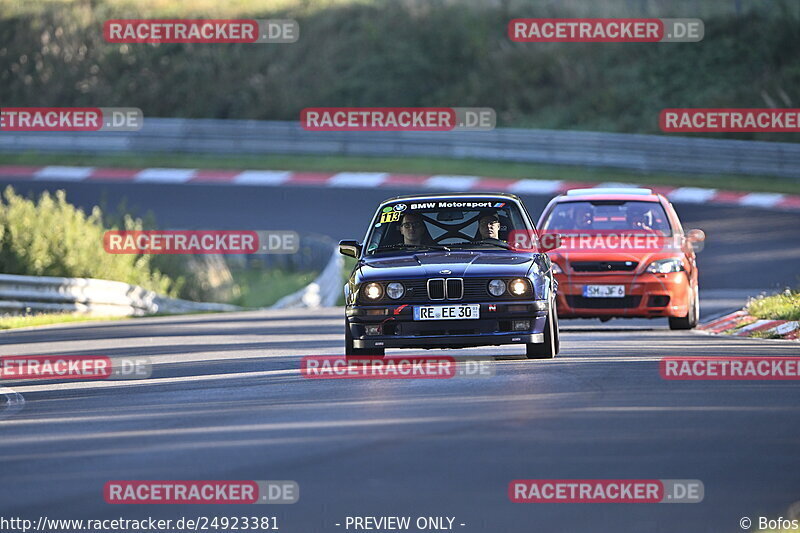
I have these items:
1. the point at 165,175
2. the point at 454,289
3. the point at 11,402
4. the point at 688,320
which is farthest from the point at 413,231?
the point at 165,175

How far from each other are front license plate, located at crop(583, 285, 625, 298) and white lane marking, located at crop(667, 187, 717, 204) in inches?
683

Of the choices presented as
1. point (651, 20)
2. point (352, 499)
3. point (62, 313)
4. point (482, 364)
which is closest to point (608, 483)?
point (352, 499)

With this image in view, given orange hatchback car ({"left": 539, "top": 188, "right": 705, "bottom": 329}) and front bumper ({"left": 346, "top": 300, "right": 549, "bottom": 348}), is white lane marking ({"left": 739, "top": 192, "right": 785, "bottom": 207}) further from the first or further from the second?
front bumper ({"left": 346, "top": 300, "right": 549, "bottom": 348})

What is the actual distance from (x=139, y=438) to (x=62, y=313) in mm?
15334

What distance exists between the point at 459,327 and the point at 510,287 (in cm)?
55

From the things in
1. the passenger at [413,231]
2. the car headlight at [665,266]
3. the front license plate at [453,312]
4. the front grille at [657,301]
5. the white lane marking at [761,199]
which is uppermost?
the white lane marking at [761,199]

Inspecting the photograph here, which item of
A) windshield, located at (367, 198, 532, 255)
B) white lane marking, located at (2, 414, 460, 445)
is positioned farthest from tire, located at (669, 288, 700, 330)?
white lane marking, located at (2, 414, 460, 445)

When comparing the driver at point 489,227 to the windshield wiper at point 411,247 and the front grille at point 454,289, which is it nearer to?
the windshield wiper at point 411,247

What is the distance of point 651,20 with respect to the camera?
149 feet

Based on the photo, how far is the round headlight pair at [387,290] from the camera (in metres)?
13.7

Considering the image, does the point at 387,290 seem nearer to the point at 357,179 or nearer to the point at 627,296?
the point at 627,296

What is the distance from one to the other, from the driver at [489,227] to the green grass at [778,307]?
171 inches

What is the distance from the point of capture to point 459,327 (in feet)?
44.4

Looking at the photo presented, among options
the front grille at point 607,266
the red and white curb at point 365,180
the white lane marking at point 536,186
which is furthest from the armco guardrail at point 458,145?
the front grille at point 607,266
